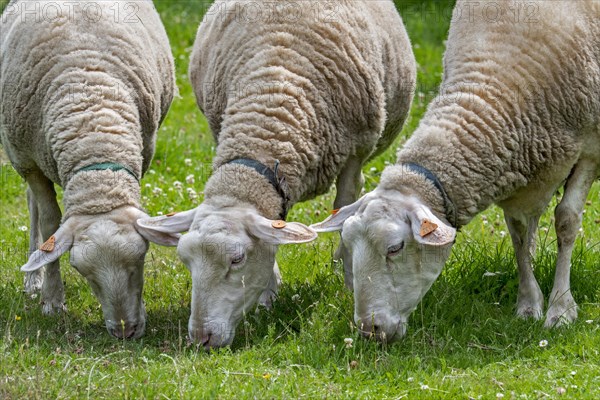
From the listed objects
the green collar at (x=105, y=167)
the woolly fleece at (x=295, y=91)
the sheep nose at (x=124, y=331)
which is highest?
the woolly fleece at (x=295, y=91)

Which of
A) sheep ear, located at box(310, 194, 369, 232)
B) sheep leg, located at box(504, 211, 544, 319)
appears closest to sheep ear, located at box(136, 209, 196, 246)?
sheep ear, located at box(310, 194, 369, 232)

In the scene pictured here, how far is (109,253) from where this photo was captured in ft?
18.0

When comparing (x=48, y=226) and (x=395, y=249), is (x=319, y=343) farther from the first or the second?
(x=48, y=226)

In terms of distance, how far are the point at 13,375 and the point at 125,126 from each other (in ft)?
5.65

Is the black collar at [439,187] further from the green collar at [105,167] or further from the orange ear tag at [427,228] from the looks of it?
the green collar at [105,167]

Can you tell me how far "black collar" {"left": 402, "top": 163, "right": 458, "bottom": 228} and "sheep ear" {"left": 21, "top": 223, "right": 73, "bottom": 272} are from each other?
182 centimetres

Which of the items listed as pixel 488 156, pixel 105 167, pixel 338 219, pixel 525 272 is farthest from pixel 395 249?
pixel 105 167

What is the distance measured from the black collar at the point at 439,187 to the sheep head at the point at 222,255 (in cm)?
62

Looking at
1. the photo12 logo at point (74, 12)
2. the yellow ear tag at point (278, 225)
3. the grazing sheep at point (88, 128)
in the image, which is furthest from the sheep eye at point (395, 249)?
the photo12 logo at point (74, 12)

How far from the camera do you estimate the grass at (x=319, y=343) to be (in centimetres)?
477

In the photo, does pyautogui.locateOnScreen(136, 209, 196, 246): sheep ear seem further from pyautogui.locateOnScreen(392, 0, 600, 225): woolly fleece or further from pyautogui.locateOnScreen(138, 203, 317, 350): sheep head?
pyautogui.locateOnScreen(392, 0, 600, 225): woolly fleece

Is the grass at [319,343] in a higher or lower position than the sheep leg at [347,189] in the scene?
lower

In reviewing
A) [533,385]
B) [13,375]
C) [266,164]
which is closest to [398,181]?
[266,164]

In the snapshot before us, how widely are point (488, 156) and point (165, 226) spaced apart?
1732 millimetres
